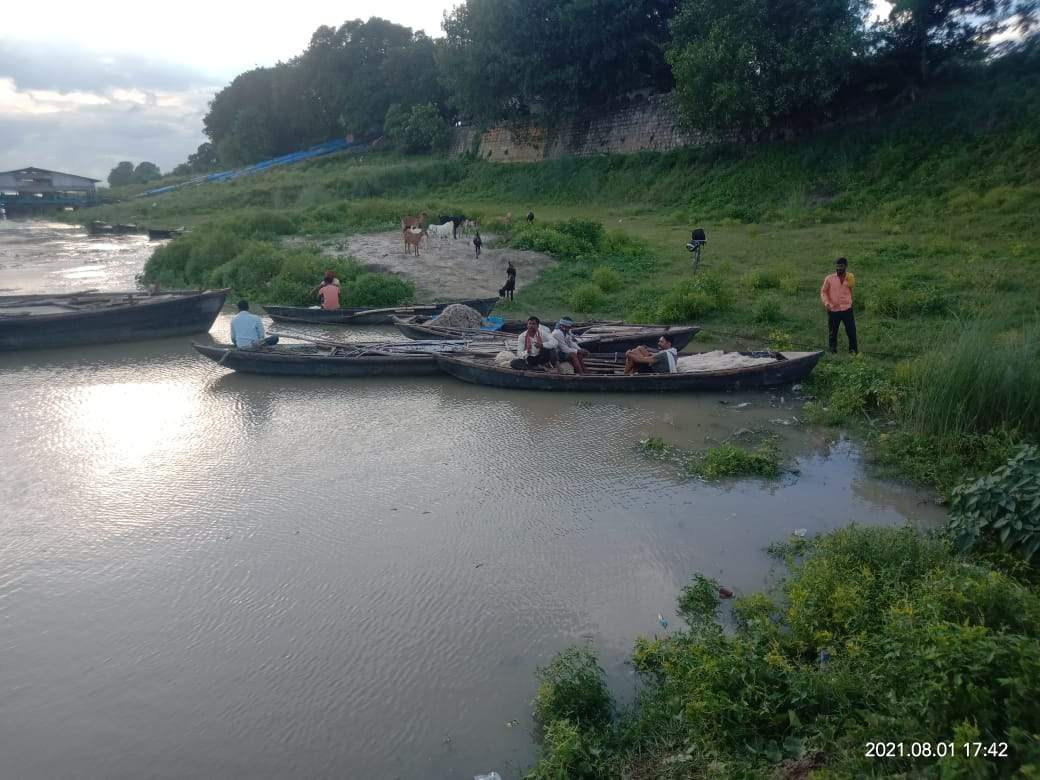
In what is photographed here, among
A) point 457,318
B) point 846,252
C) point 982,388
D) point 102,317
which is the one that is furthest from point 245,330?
point 846,252

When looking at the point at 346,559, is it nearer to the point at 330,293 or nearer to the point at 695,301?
the point at 695,301

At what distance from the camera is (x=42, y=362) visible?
14047mm

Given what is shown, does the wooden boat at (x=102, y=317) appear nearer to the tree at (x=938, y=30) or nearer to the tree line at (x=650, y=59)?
the tree line at (x=650, y=59)

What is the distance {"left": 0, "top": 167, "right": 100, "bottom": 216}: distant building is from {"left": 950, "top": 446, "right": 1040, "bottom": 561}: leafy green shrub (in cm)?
6110

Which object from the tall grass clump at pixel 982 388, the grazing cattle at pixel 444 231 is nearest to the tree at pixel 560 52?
the grazing cattle at pixel 444 231

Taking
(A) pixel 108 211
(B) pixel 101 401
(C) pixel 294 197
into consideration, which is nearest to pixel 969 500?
(B) pixel 101 401

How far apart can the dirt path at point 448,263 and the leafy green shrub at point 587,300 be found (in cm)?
272

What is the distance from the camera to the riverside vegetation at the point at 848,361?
146 inches

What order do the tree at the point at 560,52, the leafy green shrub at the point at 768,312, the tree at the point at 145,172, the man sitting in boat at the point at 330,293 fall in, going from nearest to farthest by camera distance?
the leafy green shrub at the point at 768,312, the man sitting in boat at the point at 330,293, the tree at the point at 560,52, the tree at the point at 145,172

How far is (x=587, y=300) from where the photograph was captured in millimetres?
15477

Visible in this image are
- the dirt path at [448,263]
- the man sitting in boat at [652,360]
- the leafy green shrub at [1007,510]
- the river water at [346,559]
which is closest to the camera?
the river water at [346,559]

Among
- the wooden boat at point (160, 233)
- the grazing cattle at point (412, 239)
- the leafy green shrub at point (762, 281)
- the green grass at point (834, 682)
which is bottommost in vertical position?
the green grass at point (834, 682)

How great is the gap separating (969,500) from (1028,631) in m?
2.08

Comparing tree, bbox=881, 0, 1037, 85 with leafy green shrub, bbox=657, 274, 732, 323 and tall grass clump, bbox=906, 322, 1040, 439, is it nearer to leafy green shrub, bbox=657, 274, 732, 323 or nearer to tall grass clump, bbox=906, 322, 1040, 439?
leafy green shrub, bbox=657, 274, 732, 323
